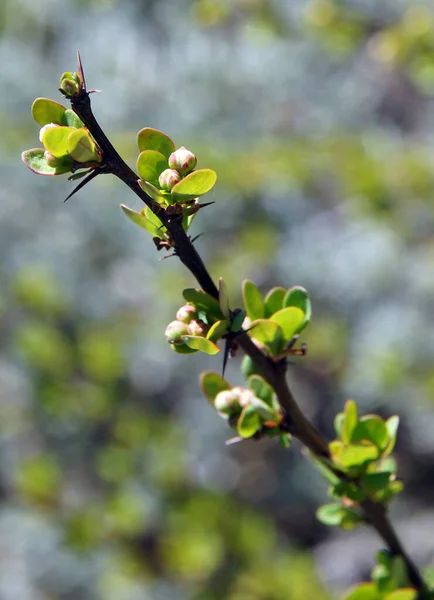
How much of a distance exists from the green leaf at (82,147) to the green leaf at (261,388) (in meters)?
0.14

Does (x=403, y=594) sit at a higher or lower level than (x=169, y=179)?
lower

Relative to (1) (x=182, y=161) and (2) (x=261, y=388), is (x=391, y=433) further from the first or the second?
(1) (x=182, y=161)

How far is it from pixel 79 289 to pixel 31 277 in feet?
0.36

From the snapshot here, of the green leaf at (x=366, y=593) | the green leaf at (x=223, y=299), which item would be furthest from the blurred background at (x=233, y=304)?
the green leaf at (x=223, y=299)

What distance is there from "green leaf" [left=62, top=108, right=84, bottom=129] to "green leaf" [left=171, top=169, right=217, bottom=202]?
0.16 ft

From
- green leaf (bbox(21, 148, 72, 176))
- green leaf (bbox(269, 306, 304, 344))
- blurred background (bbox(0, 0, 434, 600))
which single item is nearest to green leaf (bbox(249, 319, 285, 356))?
green leaf (bbox(269, 306, 304, 344))

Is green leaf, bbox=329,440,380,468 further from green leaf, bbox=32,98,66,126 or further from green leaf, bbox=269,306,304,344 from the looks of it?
green leaf, bbox=32,98,66,126

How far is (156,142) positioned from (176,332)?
9 centimetres

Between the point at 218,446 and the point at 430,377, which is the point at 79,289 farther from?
the point at 430,377

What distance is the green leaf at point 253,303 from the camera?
1.02 ft

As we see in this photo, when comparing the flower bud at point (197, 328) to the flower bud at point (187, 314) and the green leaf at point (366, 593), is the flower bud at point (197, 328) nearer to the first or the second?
the flower bud at point (187, 314)

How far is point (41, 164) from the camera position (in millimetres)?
280

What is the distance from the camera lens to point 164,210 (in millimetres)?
265

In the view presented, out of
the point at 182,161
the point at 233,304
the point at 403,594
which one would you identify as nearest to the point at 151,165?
the point at 182,161
